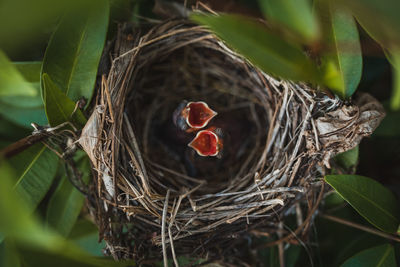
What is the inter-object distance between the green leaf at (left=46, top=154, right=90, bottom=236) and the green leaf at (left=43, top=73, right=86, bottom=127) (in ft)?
0.59

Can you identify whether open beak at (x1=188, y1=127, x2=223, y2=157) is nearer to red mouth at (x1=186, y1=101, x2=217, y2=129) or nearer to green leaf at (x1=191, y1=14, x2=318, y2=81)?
red mouth at (x1=186, y1=101, x2=217, y2=129)

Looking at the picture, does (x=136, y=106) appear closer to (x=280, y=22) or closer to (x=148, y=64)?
(x=148, y=64)

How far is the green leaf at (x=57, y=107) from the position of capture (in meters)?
0.87

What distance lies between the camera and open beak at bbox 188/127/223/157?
1144 millimetres

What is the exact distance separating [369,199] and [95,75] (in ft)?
2.38

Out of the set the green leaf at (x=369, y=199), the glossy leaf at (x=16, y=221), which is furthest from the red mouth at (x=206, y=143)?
the glossy leaf at (x=16, y=221)

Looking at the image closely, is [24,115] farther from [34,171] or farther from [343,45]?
[343,45]

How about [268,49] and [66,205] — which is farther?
[66,205]

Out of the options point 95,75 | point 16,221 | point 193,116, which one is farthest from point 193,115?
point 16,221

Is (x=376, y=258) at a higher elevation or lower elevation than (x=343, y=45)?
lower

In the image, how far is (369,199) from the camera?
936 mm

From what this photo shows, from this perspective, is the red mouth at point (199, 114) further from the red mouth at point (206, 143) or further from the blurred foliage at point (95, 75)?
the blurred foliage at point (95, 75)

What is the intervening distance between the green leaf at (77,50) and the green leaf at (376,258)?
0.79m

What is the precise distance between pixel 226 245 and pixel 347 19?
0.65 metres
